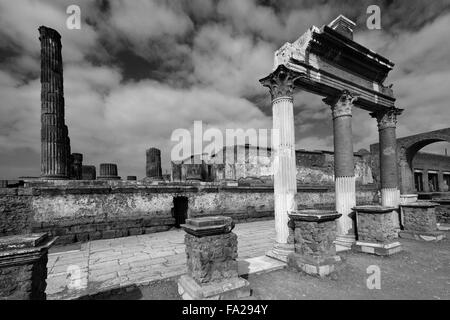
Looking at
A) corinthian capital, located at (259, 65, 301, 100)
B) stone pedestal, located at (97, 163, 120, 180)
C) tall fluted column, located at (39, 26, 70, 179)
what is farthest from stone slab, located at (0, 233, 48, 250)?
stone pedestal, located at (97, 163, 120, 180)

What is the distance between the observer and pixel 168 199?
9.60m

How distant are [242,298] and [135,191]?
22.5 ft

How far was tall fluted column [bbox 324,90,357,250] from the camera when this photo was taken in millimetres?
6348

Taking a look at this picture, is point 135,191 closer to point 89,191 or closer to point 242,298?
point 89,191

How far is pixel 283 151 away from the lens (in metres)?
5.34

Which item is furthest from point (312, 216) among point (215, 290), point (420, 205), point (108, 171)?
point (108, 171)

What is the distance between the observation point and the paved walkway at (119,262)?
13.2ft

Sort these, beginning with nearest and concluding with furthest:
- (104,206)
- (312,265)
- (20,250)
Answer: (20,250) < (312,265) < (104,206)

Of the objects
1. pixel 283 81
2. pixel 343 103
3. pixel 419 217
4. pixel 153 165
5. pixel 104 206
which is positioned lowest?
pixel 419 217

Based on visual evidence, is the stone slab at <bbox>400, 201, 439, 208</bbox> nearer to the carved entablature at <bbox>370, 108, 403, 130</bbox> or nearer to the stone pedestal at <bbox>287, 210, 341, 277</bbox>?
the carved entablature at <bbox>370, 108, 403, 130</bbox>

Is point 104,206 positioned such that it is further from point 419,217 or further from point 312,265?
point 419,217

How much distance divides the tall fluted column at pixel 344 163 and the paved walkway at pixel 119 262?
2321mm

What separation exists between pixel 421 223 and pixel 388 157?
236cm
